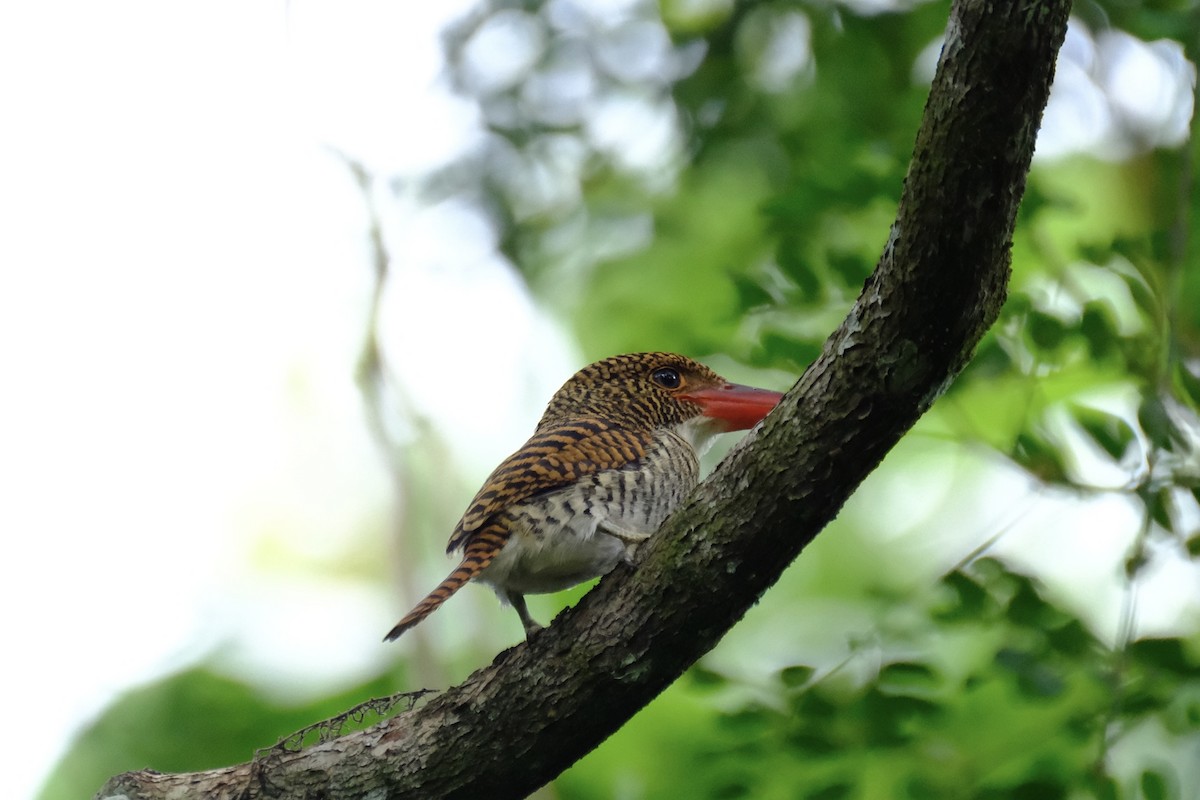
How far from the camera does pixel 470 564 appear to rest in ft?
9.04

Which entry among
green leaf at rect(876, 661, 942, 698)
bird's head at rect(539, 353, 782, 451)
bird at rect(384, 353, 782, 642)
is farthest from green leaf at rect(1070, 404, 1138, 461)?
bird at rect(384, 353, 782, 642)

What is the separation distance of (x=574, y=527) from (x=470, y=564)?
0.80ft

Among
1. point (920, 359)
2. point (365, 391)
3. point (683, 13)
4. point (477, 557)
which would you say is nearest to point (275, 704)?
point (365, 391)

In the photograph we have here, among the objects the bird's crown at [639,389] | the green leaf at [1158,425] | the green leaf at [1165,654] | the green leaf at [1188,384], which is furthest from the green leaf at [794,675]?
the green leaf at [1188,384]

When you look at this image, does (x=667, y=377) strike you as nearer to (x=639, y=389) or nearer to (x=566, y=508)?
(x=639, y=389)

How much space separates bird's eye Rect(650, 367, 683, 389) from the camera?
12.3 ft

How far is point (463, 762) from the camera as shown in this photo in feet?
8.21

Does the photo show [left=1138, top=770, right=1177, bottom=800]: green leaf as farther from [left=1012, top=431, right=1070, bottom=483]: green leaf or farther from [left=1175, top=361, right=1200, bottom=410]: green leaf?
Answer: [left=1175, top=361, right=1200, bottom=410]: green leaf

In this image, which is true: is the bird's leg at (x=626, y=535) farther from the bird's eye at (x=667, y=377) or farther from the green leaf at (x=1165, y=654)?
the green leaf at (x=1165, y=654)

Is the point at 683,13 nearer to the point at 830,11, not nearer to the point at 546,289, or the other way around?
the point at 830,11

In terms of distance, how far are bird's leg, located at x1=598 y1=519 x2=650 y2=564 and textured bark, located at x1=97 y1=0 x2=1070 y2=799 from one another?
0.41 feet

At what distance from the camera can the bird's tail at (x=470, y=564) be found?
2.55 metres

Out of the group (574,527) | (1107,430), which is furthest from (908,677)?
(574,527)

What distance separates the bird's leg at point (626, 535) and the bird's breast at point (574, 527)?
0.03 feet
